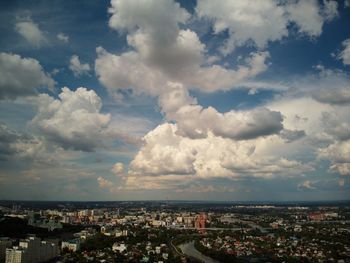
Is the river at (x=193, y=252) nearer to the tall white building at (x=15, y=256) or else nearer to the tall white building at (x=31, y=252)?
the tall white building at (x=31, y=252)

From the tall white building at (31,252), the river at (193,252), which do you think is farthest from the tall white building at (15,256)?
the river at (193,252)

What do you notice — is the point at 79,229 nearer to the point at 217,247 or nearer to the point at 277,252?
the point at 217,247

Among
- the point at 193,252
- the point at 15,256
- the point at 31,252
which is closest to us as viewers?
the point at 15,256

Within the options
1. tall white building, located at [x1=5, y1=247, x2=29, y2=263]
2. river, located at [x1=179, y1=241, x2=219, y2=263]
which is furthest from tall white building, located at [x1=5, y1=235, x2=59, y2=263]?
river, located at [x1=179, y1=241, x2=219, y2=263]

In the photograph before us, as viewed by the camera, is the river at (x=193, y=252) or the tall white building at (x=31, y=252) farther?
the river at (x=193, y=252)

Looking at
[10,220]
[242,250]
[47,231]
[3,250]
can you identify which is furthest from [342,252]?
[10,220]

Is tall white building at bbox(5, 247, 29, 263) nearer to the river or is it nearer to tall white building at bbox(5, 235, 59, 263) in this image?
tall white building at bbox(5, 235, 59, 263)

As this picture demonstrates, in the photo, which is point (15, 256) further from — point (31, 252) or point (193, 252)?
point (193, 252)

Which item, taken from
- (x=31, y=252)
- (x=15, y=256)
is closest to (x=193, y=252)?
(x=31, y=252)

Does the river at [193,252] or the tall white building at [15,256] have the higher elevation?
the tall white building at [15,256]
